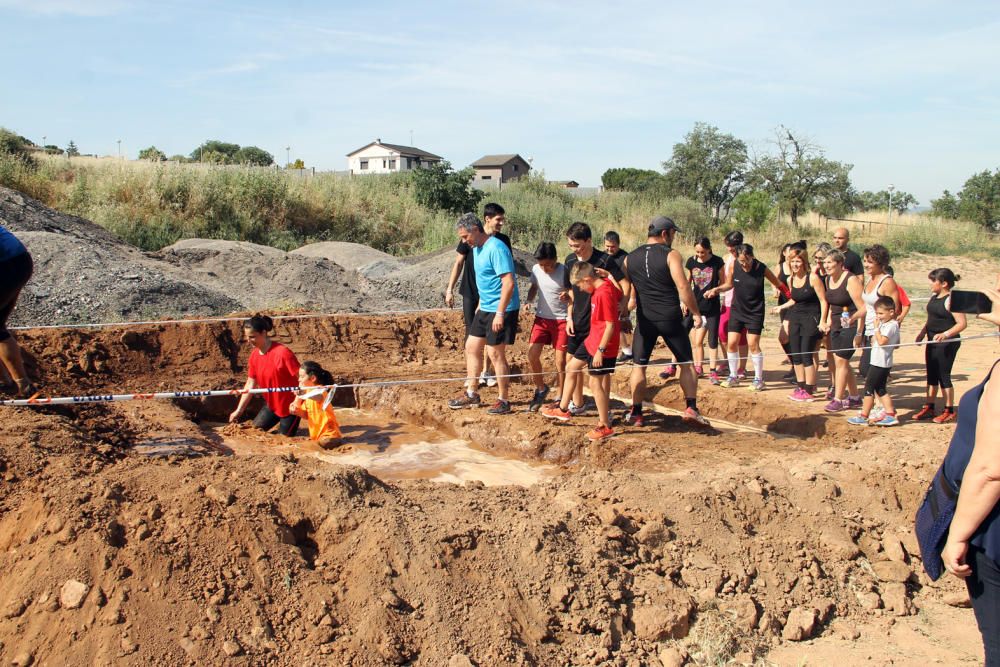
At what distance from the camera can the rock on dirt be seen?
3596 millimetres

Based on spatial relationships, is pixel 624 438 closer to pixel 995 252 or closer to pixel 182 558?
pixel 182 558

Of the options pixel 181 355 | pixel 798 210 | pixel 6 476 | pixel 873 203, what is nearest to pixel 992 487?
pixel 6 476

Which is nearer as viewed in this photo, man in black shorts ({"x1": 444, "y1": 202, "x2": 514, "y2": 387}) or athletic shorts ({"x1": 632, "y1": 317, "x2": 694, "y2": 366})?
athletic shorts ({"x1": 632, "y1": 317, "x2": 694, "y2": 366})

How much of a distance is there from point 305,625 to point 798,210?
33048 mm

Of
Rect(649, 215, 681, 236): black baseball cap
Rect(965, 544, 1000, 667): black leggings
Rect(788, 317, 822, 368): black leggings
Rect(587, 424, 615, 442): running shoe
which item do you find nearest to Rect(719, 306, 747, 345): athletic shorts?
Rect(788, 317, 822, 368): black leggings

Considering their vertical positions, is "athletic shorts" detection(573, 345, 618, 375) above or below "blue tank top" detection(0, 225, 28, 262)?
below

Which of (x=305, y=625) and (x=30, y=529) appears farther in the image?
(x=30, y=529)

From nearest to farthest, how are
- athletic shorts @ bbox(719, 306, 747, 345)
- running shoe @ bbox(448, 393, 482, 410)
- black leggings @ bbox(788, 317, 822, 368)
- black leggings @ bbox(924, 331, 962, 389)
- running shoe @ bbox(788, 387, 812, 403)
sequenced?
black leggings @ bbox(924, 331, 962, 389), running shoe @ bbox(448, 393, 482, 410), black leggings @ bbox(788, 317, 822, 368), running shoe @ bbox(788, 387, 812, 403), athletic shorts @ bbox(719, 306, 747, 345)

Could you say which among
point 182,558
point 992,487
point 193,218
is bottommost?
point 182,558

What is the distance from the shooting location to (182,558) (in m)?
3.88

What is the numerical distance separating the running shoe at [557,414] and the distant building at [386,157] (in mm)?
55656

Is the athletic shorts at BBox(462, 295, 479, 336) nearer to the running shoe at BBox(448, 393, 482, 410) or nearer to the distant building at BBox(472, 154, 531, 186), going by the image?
the running shoe at BBox(448, 393, 482, 410)

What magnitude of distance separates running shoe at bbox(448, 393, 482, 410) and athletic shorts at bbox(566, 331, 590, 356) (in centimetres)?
124

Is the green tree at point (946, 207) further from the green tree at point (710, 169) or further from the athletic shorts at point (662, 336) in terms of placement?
the athletic shorts at point (662, 336)
